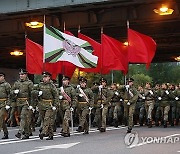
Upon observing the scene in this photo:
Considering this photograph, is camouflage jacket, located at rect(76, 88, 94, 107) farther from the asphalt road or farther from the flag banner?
the asphalt road

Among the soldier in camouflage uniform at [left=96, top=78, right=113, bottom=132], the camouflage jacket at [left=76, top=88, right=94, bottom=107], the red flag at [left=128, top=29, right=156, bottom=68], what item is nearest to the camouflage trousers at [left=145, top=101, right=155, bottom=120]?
the soldier in camouflage uniform at [left=96, top=78, right=113, bottom=132]

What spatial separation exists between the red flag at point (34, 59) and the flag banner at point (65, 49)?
2.06 meters

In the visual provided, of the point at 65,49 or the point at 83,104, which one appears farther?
the point at 83,104

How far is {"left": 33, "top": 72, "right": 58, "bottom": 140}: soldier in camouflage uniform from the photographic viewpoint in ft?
43.7

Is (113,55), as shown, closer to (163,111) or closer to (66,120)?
(66,120)

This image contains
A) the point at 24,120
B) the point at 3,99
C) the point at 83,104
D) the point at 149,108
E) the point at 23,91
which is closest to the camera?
the point at 24,120

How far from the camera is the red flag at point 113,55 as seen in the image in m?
17.1

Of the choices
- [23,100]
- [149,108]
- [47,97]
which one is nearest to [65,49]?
[47,97]

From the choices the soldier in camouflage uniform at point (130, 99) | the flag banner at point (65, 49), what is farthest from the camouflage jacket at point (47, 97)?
the soldier in camouflage uniform at point (130, 99)

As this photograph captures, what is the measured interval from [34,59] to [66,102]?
10.2 feet

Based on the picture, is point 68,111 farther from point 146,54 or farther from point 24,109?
point 146,54

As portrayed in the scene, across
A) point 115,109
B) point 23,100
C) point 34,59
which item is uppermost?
point 34,59

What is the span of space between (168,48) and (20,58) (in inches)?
444

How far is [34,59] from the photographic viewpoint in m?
17.2
